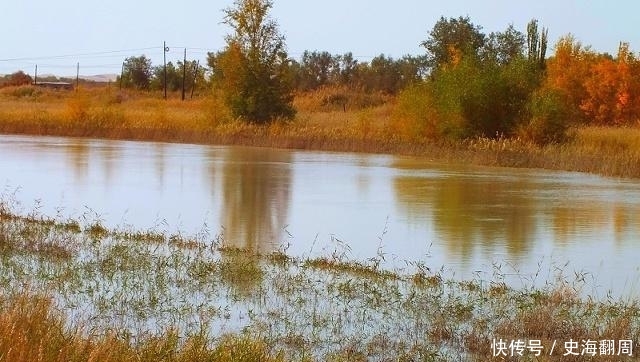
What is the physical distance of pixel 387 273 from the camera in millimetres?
7922

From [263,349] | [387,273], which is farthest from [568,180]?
[263,349]

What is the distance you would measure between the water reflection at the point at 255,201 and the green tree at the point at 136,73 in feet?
184

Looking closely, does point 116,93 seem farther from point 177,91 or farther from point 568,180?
point 568,180

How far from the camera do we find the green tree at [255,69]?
32156mm

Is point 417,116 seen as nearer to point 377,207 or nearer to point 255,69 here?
point 255,69

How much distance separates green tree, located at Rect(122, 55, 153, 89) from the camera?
252ft

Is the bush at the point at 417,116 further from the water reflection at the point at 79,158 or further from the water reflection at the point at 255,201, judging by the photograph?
the water reflection at the point at 79,158

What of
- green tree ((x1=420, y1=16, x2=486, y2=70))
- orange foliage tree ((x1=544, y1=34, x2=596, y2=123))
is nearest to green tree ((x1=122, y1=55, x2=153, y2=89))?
green tree ((x1=420, y1=16, x2=486, y2=70))

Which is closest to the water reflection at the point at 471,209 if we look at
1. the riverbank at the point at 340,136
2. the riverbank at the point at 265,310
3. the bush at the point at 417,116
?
the riverbank at the point at 265,310

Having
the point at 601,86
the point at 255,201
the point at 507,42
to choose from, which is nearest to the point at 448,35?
the point at 507,42

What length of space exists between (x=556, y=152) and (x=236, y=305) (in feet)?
56.3

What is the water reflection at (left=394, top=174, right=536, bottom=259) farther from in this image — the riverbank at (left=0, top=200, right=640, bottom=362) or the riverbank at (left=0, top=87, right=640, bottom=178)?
the riverbank at (left=0, top=87, right=640, bottom=178)

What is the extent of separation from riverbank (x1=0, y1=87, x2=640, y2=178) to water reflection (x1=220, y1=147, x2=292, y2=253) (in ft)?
16.0

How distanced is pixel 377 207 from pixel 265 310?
6.52 metres
